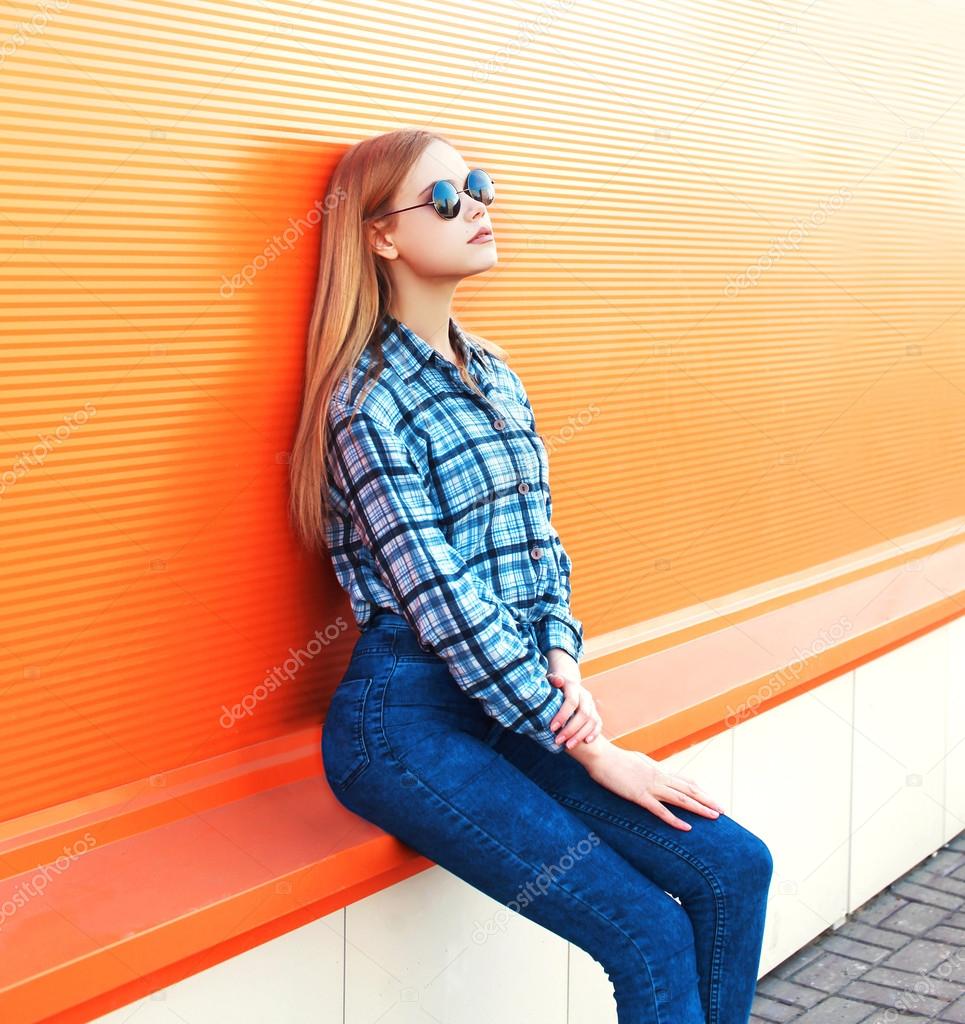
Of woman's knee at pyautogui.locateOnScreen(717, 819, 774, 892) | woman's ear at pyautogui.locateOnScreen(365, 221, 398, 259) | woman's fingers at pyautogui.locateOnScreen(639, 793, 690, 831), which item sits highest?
woman's ear at pyautogui.locateOnScreen(365, 221, 398, 259)

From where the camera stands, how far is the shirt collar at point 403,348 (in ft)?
8.69

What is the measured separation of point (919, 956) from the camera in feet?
12.9

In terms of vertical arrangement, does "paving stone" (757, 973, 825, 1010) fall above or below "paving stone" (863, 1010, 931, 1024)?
below

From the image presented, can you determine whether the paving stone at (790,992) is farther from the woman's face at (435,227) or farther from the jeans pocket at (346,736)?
the woman's face at (435,227)

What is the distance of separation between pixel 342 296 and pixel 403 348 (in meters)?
0.17

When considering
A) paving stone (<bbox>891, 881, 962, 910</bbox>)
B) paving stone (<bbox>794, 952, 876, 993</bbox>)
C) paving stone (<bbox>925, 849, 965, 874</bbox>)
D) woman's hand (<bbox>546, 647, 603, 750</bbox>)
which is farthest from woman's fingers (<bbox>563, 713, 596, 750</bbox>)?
paving stone (<bbox>925, 849, 965, 874</bbox>)

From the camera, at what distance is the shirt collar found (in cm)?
265

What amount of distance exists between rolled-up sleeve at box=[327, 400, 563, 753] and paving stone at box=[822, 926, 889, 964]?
200 cm

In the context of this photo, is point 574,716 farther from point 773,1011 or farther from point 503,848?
point 773,1011

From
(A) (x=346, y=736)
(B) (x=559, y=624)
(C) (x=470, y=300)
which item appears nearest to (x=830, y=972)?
(B) (x=559, y=624)

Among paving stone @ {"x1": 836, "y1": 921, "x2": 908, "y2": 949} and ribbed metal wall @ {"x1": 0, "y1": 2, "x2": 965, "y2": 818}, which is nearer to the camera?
ribbed metal wall @ {"x1": 0, "y1": 2, "x2": 965, "y2": 818}

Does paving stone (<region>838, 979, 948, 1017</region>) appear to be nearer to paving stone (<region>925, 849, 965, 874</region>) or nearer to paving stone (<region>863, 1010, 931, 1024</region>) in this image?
paving stone (<region>863, 1010, 931, 1024</region>)

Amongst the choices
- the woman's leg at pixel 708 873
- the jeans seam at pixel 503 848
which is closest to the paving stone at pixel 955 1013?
the woman's leg at pixel 708 873

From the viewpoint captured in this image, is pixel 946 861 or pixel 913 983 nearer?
pixel 913 983
